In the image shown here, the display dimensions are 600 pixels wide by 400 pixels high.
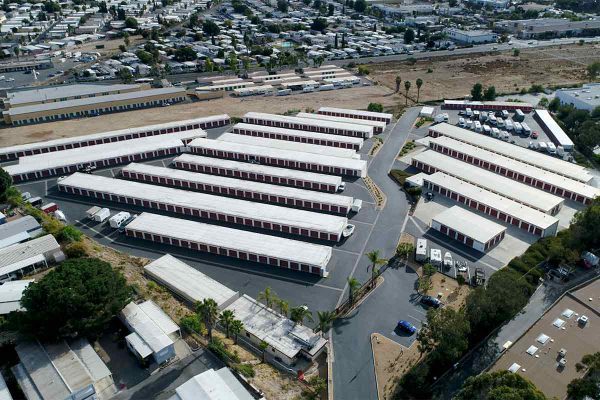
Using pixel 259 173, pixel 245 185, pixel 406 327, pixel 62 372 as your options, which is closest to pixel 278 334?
pixel 406 327

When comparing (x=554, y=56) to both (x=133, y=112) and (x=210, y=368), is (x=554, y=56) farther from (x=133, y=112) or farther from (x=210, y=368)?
(x=210, y=368)

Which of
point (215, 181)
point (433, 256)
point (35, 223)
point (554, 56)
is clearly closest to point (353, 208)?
point (433, 256)

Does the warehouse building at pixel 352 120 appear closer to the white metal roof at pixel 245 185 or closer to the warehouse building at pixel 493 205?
the warehouse building at pixel 493 205

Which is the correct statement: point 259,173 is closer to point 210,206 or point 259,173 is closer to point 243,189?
point 243,189

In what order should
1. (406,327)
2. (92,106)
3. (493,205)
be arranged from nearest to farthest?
1. (406,327)
2. (493,205)
3. (92,106)

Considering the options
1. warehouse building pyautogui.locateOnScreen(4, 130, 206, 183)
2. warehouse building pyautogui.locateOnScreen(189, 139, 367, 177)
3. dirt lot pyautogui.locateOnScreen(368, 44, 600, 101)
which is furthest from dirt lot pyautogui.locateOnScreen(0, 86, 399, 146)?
warehouse building pyautogui.locateOnScreen(189, 139, 367, 177)
